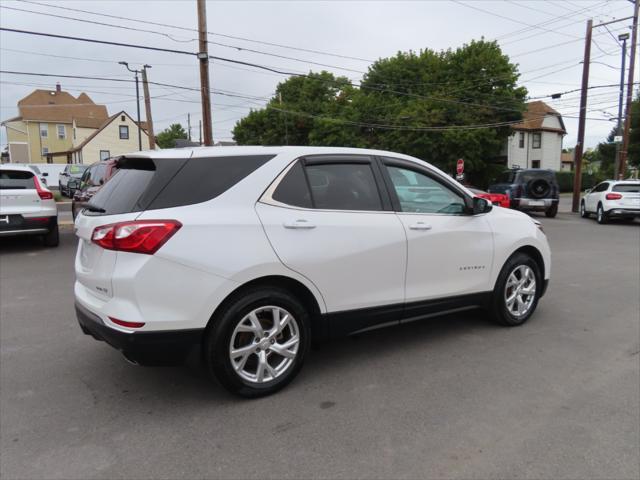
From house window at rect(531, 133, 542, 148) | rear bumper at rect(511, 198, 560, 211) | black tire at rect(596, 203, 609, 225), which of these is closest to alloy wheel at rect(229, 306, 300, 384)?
black tire at rect(596, 203, 609, 225)

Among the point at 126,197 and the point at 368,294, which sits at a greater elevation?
the point at 126,197

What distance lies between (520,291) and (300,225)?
8.83ft

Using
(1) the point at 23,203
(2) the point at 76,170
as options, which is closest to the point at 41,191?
(1) the point at 23,203

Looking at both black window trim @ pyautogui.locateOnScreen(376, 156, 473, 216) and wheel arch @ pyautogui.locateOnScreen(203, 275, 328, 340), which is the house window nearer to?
black window trim @ pyautogui.locateOnScreen(376, 156, 473, 216)

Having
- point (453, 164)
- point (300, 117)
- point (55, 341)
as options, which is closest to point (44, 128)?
point (300, 117)

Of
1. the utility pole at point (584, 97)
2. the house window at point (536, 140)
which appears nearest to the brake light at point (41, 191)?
the utility pole at point (584, 97)

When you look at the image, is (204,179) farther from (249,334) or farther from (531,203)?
(531,203)

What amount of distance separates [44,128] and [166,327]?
64133 millimetres

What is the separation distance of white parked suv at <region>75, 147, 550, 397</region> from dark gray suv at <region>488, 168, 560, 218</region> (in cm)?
1603

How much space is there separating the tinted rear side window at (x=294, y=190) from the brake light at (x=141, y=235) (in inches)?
30.0

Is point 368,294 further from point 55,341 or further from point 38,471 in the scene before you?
point 55,341

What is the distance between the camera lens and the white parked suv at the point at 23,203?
8.68 meters

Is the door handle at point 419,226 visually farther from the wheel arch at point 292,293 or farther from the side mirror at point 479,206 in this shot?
the wheel arch at point 292,293

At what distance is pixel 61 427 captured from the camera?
297cm
